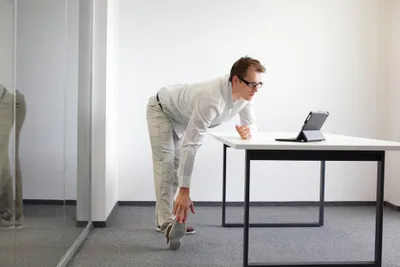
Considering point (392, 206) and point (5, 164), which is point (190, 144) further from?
point (392, 206)

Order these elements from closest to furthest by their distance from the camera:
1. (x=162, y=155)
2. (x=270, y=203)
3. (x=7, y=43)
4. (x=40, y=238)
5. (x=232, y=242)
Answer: (x=7, y=43)
(x=40, y=238)
(x=162, y=155)
(x=232, y=242)
(x=270, y=203)

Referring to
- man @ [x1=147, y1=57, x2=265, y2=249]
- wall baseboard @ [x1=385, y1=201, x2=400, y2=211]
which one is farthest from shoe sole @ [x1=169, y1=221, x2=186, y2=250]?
wall baseboard @ [x1=385, y1=201, x2=400, y2=211]

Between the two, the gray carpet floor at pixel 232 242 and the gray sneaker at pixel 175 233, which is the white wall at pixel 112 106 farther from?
the gray sneaker at pixel 175 233

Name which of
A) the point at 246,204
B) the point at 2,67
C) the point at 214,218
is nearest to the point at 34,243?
the point at 2,67

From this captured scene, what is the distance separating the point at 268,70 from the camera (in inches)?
168

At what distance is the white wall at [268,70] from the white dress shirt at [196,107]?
1.35m

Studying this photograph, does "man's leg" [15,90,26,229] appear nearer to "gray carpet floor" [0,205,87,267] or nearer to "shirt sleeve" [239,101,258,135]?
"gray carpet floor" [0,205,87,267]

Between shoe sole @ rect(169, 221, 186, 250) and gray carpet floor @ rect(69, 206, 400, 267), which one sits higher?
shoe sole @ rect(169, 221, 186, 250)

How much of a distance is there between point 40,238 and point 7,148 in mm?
602

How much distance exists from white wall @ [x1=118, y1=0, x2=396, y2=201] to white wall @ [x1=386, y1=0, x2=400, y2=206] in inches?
4.1

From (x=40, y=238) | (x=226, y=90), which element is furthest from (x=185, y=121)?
(x=40, y=238)

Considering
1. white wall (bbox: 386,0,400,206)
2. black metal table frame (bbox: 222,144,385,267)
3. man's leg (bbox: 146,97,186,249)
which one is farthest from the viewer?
white wall (bbox: 386,0,400,206)

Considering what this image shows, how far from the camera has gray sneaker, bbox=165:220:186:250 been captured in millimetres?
2734

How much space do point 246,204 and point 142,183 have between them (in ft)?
6.71
